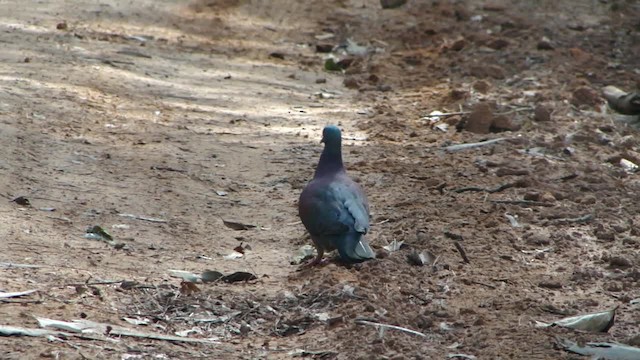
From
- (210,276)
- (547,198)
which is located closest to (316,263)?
(210,276)

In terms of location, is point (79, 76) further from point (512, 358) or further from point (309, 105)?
point (512, 358)

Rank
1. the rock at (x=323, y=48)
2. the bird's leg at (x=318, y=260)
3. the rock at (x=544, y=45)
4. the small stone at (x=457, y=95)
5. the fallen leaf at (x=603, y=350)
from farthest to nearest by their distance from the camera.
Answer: the rock at (x=323, y=48) → the rock at (x=544, y=45) → the small stone at (x=457, y=95) → the bird's leg at (x=318, y=260) → the fallen leaf at (x=603, y=350)

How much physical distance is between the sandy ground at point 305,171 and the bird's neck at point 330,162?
47cm

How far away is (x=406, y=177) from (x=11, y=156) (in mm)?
2428

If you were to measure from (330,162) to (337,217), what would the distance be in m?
0.55

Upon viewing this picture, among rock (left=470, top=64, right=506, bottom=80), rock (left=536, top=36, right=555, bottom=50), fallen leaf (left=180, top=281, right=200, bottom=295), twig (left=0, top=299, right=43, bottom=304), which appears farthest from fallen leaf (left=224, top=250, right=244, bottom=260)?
rock (left=536, top=36, right=555, bottom=50)

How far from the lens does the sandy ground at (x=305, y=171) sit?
527 centimetres

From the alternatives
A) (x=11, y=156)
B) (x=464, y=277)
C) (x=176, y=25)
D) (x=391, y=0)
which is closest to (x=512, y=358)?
(x=464, y=277)

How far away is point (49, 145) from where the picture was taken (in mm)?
7828

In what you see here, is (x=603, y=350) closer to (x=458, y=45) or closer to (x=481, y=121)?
(x=481, y=121)

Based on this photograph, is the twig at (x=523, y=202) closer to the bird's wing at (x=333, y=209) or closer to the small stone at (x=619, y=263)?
the small stone at (x=619, y=263)

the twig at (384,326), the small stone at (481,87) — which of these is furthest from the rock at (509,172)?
the twig at (384,326)

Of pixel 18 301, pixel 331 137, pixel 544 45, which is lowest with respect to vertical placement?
pixel 544 45

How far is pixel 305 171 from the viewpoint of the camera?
8.15 m
